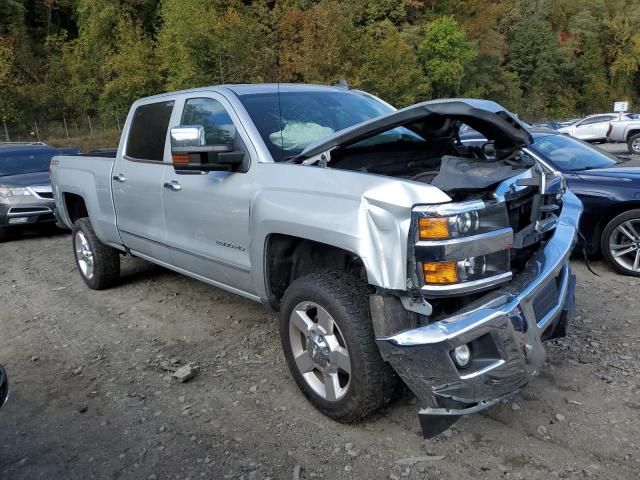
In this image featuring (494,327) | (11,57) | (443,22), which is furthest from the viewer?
(443,22)

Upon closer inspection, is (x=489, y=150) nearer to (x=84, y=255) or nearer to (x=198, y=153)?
(x=198, y=153)

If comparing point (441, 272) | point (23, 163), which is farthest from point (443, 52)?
point (441, 272)

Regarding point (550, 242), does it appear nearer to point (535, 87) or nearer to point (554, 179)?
point (554, 179)

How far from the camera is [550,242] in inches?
128

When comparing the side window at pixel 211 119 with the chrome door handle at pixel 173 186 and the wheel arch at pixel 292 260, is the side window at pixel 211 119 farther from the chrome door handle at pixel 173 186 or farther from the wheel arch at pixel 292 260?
the wheel arch at pixel 292 260

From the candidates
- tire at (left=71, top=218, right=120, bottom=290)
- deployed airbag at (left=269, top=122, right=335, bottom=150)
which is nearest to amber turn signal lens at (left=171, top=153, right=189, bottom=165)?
deployed airbag at (left=269, top=122, right=335, bottom=150)

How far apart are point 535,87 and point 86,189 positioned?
201 ft

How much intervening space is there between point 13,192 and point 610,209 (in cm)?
861

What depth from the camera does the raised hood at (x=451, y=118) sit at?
111 inches

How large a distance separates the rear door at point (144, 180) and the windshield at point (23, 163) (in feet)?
19.1

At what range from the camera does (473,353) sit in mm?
2609

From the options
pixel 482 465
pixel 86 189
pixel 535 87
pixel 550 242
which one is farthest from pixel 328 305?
pixel 535 87

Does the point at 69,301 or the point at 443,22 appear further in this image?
the point at 443,22

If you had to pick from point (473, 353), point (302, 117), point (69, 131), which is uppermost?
point (302, 117)
